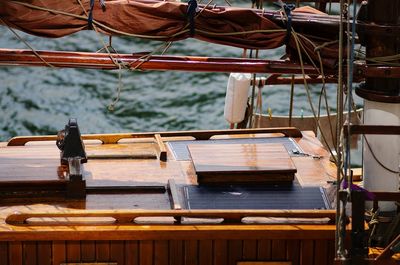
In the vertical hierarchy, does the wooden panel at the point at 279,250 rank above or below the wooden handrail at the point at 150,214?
below

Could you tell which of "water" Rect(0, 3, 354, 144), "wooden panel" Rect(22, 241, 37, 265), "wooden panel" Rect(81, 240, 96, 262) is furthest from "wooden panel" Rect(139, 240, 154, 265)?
"water" Rect(0, 3, 354, 144)

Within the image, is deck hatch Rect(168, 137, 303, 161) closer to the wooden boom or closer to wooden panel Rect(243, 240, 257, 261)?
the wooden boom

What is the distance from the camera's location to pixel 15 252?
311 inches

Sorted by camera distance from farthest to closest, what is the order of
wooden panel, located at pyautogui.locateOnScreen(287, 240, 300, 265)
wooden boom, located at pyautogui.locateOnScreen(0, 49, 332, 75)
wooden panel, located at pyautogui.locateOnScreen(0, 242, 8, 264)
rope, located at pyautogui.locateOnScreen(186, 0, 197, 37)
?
wooden boom, located at pyautogui.locateOnScreen(0, 49, 332, 75) → rope, located at pyautogui.locateOnScreen(186, 0, 197, 37) → wooden panel, located at pyautogui.locateOnScreen(287, 240, 300, 265) → wooden panel, located at pyautogui.locateOnScreen(0, 242, 8, 264)

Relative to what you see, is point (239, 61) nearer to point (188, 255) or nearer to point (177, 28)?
point (177, 28)

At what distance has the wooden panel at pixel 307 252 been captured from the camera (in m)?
8.09

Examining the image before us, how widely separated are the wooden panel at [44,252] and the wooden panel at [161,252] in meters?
0.77

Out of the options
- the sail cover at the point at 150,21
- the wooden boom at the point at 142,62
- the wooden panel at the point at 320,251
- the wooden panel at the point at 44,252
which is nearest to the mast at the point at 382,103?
the sail cover at the point at 150,21

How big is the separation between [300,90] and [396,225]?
11444 millimetres

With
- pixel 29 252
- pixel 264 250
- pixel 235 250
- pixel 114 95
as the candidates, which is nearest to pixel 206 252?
pixel 235 250

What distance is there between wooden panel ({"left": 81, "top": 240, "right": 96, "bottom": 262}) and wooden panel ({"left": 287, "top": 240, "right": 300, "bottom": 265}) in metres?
1.45

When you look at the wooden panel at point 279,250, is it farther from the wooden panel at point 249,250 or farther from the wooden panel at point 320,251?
the wooden panel at point 320,251

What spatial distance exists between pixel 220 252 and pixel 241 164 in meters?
1.14

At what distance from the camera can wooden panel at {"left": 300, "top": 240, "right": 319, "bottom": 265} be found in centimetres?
809
